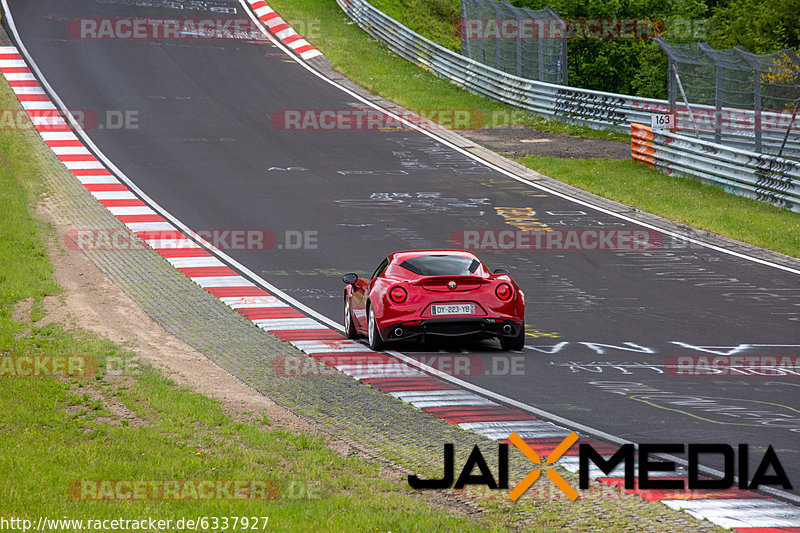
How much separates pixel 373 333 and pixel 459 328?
114 centimetres

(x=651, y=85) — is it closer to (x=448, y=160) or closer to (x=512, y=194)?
(x=448, y=160)

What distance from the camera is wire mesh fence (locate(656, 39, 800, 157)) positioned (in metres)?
21.8

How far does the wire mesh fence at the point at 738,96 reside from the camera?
859 inches

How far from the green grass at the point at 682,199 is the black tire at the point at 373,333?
9.49 metres

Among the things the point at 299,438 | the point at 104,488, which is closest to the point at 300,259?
the point at 299,438

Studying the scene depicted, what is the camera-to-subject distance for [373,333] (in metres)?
12.2

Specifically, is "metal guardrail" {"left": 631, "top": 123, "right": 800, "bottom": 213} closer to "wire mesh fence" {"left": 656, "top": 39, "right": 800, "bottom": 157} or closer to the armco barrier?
"wire mesh fence" {"left": 656, "top": 39, "right": 800, "bottom": 157}

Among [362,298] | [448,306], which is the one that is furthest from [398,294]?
[362,298]

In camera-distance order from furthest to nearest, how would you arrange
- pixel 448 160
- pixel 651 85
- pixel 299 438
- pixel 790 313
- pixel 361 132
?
pixel 651 85
pixel 361 132
pixel 448 160
pixel 790 313
pixel 299 438

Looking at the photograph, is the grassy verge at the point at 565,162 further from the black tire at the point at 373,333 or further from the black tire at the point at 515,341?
the black tire at the point at 373,333

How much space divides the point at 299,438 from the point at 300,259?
34.4 feet

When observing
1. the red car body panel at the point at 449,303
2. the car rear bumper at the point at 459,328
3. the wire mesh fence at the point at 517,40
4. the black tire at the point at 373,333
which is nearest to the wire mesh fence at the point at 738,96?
the wire mesh fence at the point at 517,40

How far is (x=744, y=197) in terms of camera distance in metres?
22.8

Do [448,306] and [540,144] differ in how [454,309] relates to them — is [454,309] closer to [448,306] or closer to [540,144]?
[448,306]
